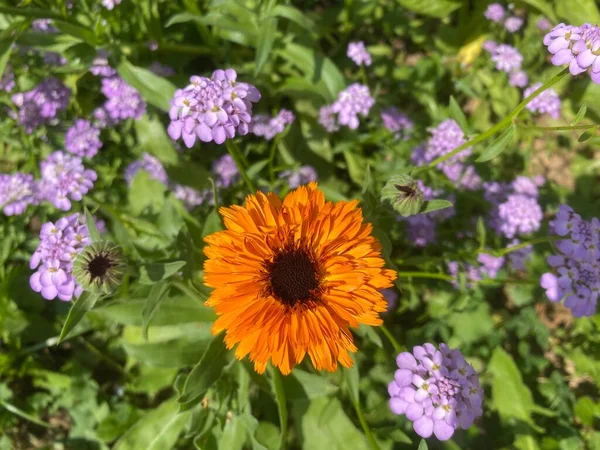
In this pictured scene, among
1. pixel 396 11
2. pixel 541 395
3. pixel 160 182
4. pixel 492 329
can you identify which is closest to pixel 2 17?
pixel 160 182

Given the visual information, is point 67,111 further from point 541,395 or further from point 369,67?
point 541,395

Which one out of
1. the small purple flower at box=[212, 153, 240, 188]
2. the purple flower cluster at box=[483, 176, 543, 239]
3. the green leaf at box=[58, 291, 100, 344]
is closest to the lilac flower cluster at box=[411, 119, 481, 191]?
the purple flower cluster at box=[483, 176, 543, 239]

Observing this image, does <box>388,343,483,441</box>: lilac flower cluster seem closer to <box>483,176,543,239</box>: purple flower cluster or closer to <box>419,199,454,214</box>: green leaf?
<box>419,199,454,214</box>: green leaf

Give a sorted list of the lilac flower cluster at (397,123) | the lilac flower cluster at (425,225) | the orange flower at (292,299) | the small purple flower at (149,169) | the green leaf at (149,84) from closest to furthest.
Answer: the orange flower at (292,299) < the green leaf at (149,84) < the lilac flower cluster at (425,225) < the small purple flower at (149,169) < the lilac flower cluster at (397,123)

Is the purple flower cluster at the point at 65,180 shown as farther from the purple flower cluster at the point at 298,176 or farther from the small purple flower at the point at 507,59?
the small purple flower at the point at 507,59

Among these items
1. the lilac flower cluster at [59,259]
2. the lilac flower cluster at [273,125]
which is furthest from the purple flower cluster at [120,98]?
the lilac flower cluster at [59,259]
